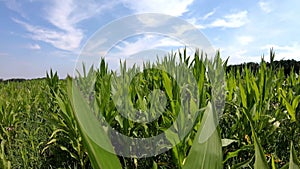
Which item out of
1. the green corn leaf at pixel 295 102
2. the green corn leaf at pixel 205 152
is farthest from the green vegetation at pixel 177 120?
the green corn leaf at pixel 205 152

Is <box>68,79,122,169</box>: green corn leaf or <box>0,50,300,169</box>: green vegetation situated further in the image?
<box>0,50,300,169</box>: green vegetation

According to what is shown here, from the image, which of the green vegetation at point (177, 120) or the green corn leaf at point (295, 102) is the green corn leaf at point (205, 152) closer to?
the green vegetation at point (177, 120)

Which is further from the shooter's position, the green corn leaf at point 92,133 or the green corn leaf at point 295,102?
the green corn leaf at point 295,102

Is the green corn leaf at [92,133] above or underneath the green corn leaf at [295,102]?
above

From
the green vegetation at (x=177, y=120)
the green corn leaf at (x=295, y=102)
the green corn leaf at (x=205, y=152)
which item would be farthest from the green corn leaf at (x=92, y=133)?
the green corn leaf at (x=295, y=102)

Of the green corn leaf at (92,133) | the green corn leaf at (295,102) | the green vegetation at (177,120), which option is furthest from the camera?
the green corn leaf at (295,102)

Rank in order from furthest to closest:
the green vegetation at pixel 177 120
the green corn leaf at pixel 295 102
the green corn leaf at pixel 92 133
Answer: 1. the green corn leaf at pixel 295 102
2. the green vegetation at pixel 177 120
3. the green corn leaf at pixel 92 133

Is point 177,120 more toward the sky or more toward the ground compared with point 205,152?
more toward the ground

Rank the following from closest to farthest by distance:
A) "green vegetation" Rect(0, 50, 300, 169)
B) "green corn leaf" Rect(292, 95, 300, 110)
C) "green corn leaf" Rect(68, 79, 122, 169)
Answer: "green corn leaf" Rect(68, 79, 122, 169)
"green vegetation" Rect(0, 50, 300, 169)
"green corn leaf" Rect(292, 95, 300, 110)

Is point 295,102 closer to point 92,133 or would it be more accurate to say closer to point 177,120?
point 177,120

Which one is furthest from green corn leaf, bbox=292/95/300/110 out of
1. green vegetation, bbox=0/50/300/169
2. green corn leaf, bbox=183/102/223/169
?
green corn leaf, bbox=183/102/223/169

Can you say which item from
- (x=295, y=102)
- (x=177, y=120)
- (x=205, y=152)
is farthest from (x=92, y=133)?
(x=295, y=102)

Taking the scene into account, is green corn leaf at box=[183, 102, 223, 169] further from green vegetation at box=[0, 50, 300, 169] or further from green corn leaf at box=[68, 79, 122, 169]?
green vegetation at box=[0, 50, 300, 169]

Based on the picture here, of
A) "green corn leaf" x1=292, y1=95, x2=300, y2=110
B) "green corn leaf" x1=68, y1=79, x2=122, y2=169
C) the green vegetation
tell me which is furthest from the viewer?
"green corn leaf" x1=292, y1=95, x2=300, y2=110
